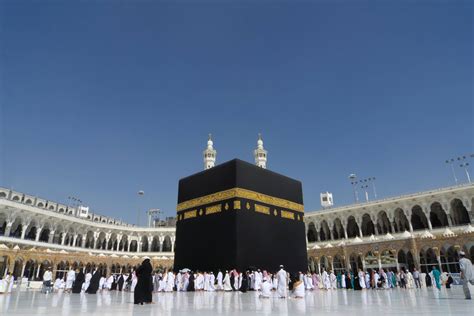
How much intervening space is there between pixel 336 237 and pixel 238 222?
2149cm

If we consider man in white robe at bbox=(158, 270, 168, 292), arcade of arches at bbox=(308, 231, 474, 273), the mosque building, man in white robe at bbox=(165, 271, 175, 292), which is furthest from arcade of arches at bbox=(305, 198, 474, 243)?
man in white robe at bbox=(158, 270, 168, 292)

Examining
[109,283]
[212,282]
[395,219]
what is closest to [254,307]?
[212,282]

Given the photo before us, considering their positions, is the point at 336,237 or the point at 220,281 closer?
the point at 220,281

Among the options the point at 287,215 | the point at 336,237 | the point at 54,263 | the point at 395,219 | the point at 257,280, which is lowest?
the point at 257,280

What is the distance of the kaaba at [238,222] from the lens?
413 inches

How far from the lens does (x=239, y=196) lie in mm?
10852

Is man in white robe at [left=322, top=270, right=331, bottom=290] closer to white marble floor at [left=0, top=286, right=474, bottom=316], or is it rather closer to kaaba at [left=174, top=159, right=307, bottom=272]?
kaaba at [left=174, top=159, right=307, bottom=272]

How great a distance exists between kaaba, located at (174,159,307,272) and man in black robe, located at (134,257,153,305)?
4.59 m

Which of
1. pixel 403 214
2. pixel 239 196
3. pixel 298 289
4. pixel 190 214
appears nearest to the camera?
pixel 298 289

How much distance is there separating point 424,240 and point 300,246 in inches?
349

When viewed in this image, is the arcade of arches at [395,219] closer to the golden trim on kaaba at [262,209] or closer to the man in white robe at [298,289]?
the golden trim on kaaba at [262,209]

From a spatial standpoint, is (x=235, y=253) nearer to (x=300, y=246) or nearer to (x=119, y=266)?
(x=300, y=246)

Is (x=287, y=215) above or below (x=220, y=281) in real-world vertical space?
above

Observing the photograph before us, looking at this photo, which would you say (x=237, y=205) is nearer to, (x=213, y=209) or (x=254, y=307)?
(x=213, y=209)
